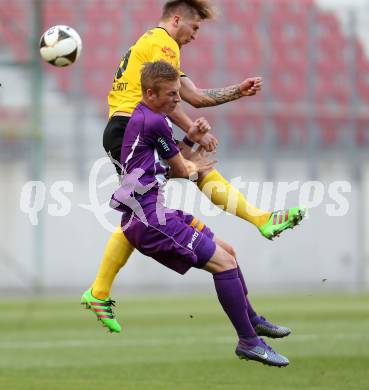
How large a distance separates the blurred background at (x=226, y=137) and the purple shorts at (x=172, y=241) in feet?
42.9

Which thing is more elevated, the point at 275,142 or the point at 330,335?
the point at 275,142

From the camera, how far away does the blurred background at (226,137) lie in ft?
69.7

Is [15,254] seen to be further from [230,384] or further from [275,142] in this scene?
[230,384]

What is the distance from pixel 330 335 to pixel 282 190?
33.6 feet

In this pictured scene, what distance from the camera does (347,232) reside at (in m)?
22.8

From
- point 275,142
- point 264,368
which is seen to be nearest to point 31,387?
point 264,368

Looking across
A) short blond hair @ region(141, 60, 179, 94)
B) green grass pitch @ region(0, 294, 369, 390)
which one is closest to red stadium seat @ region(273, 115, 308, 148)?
green grass pitch @ region(0, 294, 369, 390)

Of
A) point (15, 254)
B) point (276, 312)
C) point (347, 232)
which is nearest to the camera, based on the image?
point (276, 312)

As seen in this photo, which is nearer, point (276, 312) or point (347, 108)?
point (276, 312)

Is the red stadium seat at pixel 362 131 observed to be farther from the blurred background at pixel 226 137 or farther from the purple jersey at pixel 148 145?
the purple jersey at pixel 148 145

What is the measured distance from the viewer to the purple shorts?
23.7 ft

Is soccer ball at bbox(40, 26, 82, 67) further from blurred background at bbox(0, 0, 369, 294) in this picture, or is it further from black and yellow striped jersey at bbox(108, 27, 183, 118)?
blurred background at bbox(0, 0, 369, 294)

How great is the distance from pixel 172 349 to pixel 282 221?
11.5 ft
